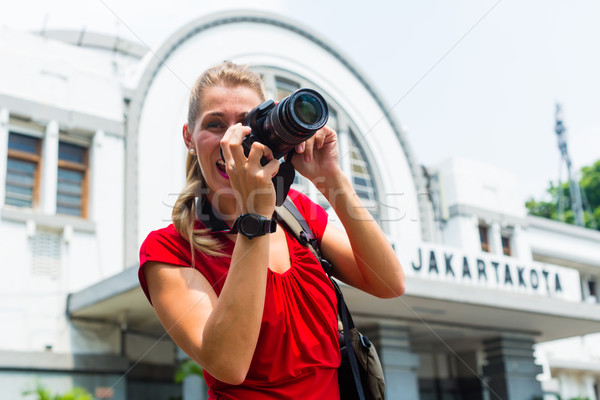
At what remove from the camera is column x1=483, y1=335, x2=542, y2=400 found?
11.1m

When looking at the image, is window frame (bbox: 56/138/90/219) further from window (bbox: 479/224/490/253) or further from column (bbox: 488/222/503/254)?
column (bbox: 488/222/503/254)

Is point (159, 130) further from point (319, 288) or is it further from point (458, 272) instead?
point (319, 288)

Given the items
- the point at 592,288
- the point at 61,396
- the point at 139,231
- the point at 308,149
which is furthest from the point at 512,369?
the point at 308,149

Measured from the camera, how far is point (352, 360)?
1.50m

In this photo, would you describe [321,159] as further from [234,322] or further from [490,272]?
[490,272]

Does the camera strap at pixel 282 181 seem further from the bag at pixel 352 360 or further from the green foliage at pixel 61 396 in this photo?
the green foliage at pixel 61 396

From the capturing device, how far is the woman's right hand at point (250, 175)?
1334mm

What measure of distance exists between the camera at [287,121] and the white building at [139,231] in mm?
5782

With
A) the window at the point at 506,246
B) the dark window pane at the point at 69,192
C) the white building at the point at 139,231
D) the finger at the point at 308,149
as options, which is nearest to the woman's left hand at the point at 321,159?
the finger at the point at 308,149

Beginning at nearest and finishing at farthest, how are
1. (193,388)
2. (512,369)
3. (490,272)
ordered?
1. (193,388)
2. (490,272)
3. (512,369)

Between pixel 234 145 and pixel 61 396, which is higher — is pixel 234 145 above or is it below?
above

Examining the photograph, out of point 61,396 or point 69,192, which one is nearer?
point 61,396

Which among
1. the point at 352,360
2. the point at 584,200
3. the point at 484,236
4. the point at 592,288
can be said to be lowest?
the point at 352,360

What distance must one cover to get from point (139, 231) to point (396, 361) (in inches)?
182
